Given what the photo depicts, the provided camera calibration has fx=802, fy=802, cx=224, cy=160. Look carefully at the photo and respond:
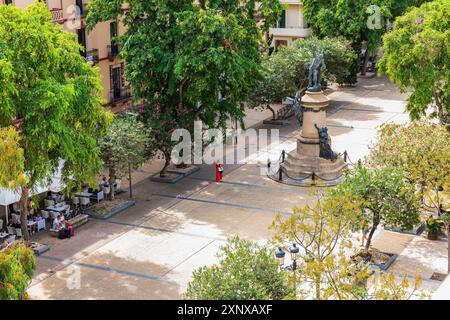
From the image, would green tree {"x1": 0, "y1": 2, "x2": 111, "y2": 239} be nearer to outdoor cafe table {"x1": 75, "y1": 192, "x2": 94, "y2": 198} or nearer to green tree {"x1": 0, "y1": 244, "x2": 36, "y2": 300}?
outdoor cafe table {"x1": 75, "y1": 192, "x2": 94, "y2": 198}

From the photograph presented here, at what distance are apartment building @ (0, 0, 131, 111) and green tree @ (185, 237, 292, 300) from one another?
91.6 feet

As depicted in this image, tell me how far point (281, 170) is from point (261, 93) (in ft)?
33.4

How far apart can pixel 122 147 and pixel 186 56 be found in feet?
18.4

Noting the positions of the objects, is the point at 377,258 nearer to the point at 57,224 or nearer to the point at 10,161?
the point at 57,224

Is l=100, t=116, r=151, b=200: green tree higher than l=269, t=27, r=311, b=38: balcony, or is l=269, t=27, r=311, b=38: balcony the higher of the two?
l=269, t=27, r=311, b=38: balcony

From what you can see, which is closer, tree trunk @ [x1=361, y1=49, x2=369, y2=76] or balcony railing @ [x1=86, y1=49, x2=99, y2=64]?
balcony railing @ [x1=86, y1=49, x2=99, y2=64]

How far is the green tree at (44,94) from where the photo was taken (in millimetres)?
30047

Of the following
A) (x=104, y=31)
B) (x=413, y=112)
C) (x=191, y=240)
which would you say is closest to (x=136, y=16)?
(x=104, y=31)

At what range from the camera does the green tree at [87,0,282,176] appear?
39.2 metres

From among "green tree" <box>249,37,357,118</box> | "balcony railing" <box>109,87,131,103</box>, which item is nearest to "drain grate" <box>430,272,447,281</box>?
"green tree" <box>249,37,357,118</box>

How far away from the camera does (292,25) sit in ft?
241

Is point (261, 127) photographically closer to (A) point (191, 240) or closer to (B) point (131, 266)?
(A) point (191, 240)

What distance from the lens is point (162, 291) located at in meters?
29.4

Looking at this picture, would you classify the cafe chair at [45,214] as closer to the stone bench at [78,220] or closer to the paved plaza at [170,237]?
the stone bench at [78,220]
